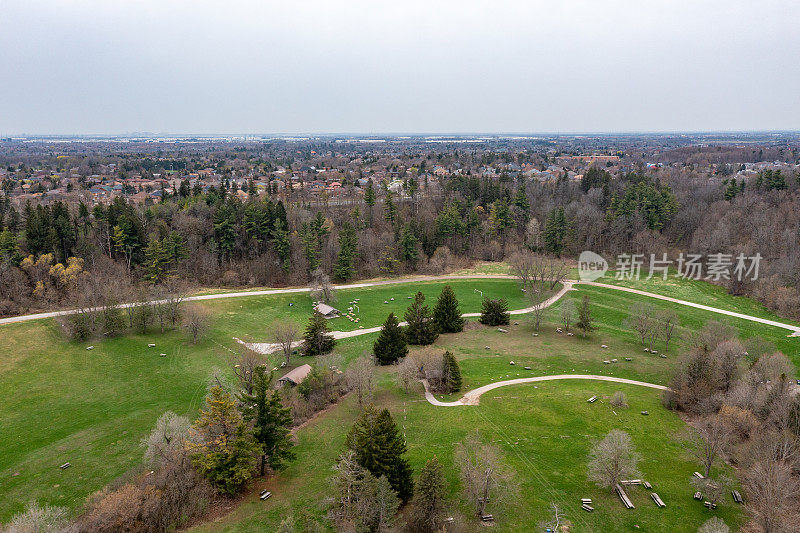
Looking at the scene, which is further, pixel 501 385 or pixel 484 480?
pixel 501 385

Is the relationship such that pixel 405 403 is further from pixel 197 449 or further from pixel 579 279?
pixel 579 279

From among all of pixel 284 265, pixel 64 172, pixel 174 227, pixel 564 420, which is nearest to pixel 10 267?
pixel 174 227

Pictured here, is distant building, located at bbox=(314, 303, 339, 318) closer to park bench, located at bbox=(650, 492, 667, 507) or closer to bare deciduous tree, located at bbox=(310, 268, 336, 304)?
bare deciduous tree, located at bbox=(310, 268, 336, 304)

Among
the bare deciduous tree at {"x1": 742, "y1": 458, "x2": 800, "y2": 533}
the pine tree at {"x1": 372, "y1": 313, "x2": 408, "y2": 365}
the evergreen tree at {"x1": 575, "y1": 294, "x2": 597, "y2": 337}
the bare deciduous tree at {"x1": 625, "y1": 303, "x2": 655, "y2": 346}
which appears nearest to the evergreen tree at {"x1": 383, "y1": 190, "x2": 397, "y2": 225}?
the evergreen tree at {"x1": 575, "y1": 294, "x2": 597, "y2": 337}

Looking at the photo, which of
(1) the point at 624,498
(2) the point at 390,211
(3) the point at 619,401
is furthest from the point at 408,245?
(1) the point at 624,498

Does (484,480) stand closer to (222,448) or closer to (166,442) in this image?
(222,448)

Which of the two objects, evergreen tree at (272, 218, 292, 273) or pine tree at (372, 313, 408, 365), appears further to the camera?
evergreen tree at (272, 218, 292, 273)
